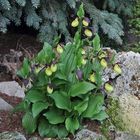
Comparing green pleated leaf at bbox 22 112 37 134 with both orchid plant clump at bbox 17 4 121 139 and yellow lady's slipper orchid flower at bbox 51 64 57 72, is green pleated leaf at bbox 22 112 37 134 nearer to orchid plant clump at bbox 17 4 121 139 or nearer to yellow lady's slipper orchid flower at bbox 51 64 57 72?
orchid plant clump at bbox 17 4 121 139

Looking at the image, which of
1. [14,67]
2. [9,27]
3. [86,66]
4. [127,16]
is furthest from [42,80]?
[127,16]

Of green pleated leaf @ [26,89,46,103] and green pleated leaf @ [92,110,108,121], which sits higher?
green pleated leaf @ [26,89,46,103]

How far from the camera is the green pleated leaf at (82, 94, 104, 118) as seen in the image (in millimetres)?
4297

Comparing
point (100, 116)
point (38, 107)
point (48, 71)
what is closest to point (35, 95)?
point (38, 107)

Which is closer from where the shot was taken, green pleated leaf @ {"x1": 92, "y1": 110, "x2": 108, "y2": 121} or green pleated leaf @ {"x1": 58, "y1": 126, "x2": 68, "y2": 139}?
green pleated leaf @ {"x1": 58, "y1": 126, "x2": 68, "y2": 139}

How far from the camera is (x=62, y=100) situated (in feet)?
13.7

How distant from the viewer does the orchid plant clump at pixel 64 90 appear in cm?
416

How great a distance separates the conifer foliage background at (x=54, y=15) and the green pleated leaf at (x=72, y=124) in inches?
65.7

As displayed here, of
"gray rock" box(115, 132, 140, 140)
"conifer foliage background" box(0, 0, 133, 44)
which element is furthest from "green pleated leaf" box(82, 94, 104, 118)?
"conifer foliage background" box(0, 0, 133, 44)

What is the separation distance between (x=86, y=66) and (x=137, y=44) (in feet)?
9.30

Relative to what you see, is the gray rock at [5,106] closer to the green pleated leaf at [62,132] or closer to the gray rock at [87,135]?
the green pleated leaf at [62,132]

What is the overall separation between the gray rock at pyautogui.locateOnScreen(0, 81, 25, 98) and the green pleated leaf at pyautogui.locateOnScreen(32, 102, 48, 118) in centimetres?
86

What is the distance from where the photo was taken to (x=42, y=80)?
13.8 ft

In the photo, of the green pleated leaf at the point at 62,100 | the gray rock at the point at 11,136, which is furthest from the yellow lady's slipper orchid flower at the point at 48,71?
the gray rock at the point at 11,136
